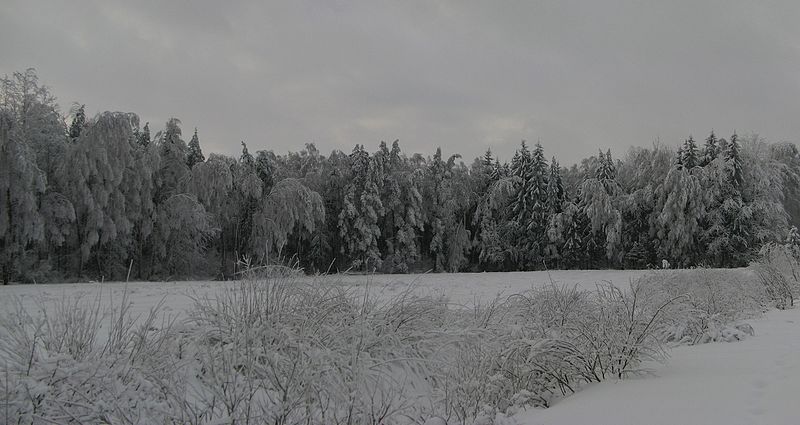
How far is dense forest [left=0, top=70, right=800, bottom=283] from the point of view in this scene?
20547 millimetres

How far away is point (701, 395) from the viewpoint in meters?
3.99

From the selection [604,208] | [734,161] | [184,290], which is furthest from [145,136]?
[734,161]

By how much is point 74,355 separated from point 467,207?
111 feet

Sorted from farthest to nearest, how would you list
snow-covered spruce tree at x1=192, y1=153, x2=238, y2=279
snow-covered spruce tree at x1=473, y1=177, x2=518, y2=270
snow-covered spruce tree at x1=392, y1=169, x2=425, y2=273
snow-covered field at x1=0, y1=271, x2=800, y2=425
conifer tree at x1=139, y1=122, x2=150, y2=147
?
snow-covered spruce tree at x1=473, y1=177, x2=518, y2=270 < snow-covered spruce tree at x1=392, y1=169, x2=425, y2=273 < conifer tree at x1=139, y1=122, x2=150, y2=147 < snow-covered spruce tree at x1=192, y1=153, x2=238, y2=279 < snow-covered field at x1=0, y1=271, x2=800, y2=425

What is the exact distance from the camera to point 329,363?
389cm

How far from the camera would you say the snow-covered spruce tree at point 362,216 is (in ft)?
105

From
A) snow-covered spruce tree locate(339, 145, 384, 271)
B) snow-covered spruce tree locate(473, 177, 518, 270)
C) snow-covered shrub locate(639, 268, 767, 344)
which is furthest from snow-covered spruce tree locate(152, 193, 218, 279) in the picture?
snow-covered shrub locate(639, 268, 767, 344)

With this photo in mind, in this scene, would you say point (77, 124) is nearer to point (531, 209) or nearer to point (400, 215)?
point (400, 215)

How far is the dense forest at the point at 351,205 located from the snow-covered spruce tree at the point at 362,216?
10 cm

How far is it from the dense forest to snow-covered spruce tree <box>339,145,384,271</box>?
95 millimetres

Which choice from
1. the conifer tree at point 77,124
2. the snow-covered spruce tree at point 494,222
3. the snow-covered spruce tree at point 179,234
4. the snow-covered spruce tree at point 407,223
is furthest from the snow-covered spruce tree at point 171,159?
the snow-covered spruce tree at point 494,222

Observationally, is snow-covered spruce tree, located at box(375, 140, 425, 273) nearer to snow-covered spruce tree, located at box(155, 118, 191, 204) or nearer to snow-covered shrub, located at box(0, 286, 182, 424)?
snow-covered spruce tree, located at box(155, 118, 191, 204)

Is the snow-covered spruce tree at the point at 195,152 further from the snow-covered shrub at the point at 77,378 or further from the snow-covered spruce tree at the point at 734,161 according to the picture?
the snow-covered spruce tree at the point at 734,161

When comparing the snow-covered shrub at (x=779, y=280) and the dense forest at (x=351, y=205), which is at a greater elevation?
the dense forest at (x=351, y=205)
